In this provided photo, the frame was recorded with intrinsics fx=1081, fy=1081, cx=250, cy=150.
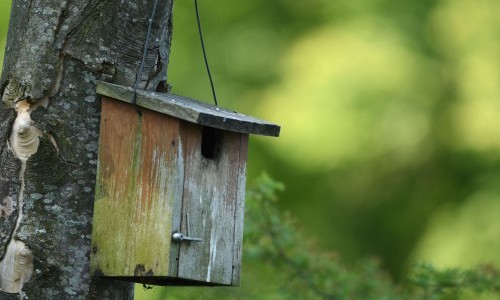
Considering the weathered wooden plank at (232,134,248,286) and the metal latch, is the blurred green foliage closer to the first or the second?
the weathered wooden plank at (232,134,248,286)

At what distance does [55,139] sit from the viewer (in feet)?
10.5

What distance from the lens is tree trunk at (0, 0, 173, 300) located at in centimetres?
314

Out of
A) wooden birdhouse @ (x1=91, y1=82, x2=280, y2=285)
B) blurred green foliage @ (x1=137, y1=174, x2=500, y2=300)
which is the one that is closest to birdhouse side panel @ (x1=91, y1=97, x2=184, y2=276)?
wooden birdhouse @ (x1=91, y1=82, x2=280, y2=285)

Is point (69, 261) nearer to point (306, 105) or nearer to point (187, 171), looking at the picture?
point (187, 171)

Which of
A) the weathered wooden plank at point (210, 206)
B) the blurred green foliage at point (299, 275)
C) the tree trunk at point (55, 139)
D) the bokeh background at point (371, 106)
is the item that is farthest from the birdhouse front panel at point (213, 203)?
the bokeh background at point (371, 106)

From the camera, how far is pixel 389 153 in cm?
964

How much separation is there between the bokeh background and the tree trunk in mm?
5483

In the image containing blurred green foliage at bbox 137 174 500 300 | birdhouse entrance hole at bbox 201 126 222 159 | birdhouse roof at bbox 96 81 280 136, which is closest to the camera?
birdhouse roof at bbox 96 81 280 136

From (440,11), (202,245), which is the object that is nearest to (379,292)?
(202,245)

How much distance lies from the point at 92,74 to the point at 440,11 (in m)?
6.93

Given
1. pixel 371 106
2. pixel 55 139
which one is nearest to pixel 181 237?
pixel 55 139

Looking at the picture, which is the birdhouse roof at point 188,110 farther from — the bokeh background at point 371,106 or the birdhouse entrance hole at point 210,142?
the bokeh background at point 371,106

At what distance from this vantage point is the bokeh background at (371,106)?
8.84 metres

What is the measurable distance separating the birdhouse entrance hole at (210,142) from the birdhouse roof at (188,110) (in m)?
0.07
